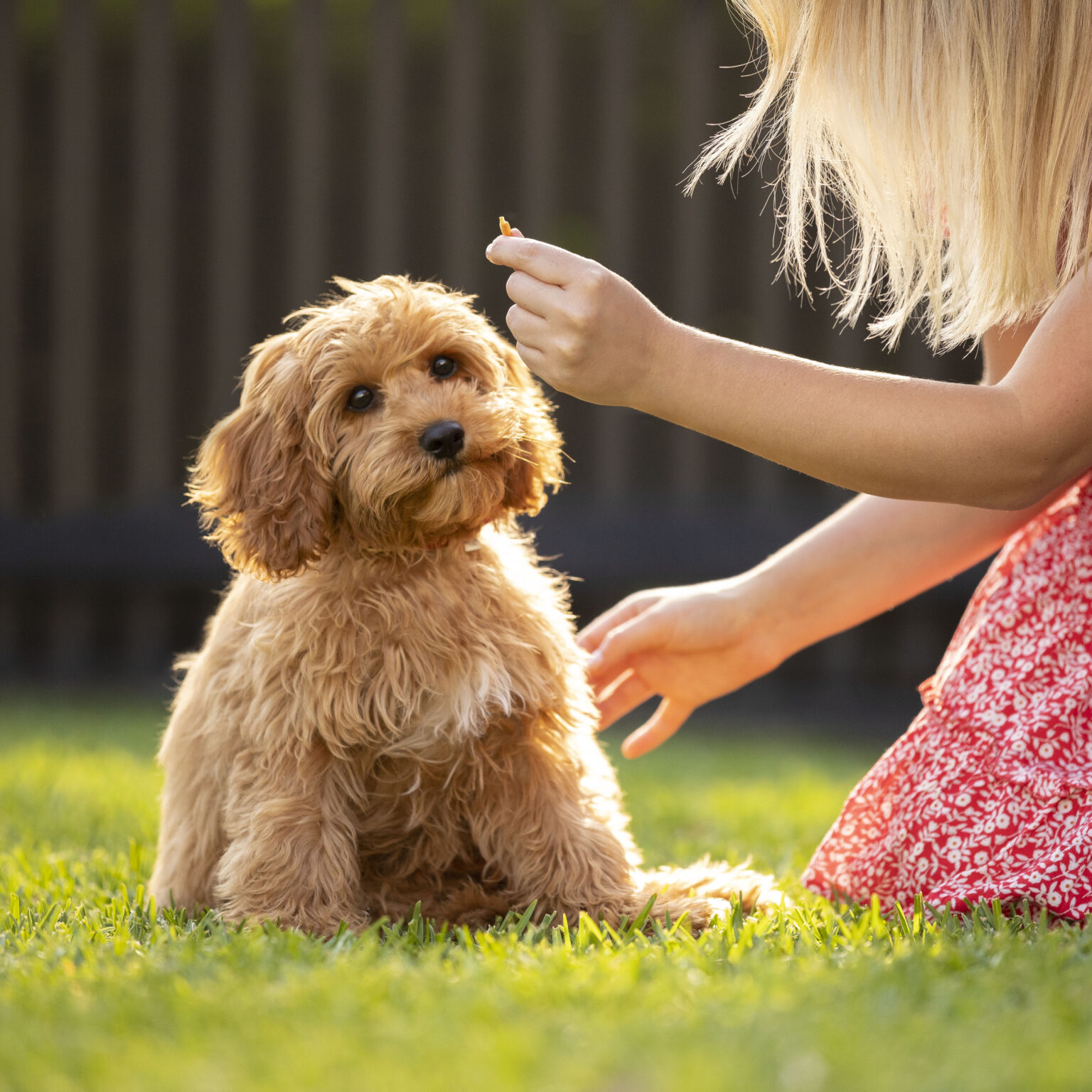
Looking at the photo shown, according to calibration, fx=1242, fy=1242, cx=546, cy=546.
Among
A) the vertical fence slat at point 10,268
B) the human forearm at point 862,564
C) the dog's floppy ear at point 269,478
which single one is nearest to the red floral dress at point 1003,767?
the human forearm at point 862,564

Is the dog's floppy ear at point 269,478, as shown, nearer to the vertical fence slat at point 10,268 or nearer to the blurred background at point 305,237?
the blurred background at point 305,237

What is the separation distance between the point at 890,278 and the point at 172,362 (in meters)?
4.94

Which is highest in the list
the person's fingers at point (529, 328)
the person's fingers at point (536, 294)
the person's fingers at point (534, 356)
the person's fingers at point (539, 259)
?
the person's fingers at point (539, 259)

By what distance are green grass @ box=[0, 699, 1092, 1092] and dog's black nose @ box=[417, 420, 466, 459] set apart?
2.67 feet

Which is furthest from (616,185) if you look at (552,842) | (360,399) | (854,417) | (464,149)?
(552,842)

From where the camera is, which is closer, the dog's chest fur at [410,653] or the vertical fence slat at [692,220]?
the dog's chest fur at [410,653]

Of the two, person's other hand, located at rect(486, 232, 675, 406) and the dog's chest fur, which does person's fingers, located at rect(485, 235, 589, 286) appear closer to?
person's other hand, located at rect(486, 232, 675, 406)

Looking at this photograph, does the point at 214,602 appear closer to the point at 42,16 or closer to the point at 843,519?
the point at 42,16

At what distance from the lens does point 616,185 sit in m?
6.37

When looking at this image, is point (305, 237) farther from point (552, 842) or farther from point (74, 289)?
point (552, 842)

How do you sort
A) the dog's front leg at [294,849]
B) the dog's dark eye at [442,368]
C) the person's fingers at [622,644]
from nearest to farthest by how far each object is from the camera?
the dog's front leg at [294,849] < the dog's dark eye at [442,368] < the person's fingers at [622,644]

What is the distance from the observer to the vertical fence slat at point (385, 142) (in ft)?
20.8

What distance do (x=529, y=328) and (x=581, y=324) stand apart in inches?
4.7

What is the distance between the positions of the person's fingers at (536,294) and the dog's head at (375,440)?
254 millimetres
